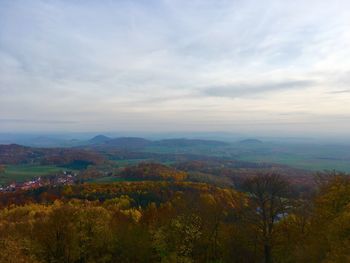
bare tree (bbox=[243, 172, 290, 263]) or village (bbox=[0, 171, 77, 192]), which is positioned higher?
bare tree (bbox=[243, 172, 290, 263])

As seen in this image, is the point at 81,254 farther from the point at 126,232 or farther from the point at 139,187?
the point at 139,187

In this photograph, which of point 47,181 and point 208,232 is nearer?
point 208,232

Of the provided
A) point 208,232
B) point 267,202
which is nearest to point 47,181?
point 208,232

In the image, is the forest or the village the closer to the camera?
the forest

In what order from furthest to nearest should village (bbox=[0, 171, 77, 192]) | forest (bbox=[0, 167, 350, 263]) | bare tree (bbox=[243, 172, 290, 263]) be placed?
village (bbox=[0, 171, 77, 192]), bare tree (bbox=[243, 172, 290, 263]), forest (bbox=[0, 167, 350, 263])

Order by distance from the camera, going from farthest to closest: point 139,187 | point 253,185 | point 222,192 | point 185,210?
1. point 139,187
2. point 222,192
3. point 185,210
4. point 253,185

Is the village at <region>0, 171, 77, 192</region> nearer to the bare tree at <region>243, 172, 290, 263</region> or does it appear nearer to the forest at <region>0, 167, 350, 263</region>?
the forest at <region>0, 167, 350, 263</region>

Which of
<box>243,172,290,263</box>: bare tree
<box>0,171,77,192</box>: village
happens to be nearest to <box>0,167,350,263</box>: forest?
<box>243,172,290,263</box>: bare tree

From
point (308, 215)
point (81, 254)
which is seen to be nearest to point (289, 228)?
point (308, 215)

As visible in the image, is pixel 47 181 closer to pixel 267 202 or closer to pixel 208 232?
pixel 208 232

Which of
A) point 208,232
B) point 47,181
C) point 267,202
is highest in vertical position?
point 267,202

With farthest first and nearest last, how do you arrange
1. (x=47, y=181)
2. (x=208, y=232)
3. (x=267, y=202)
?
(x=47, y=181)
(x=208, y=232)
(x=267, y=202)
